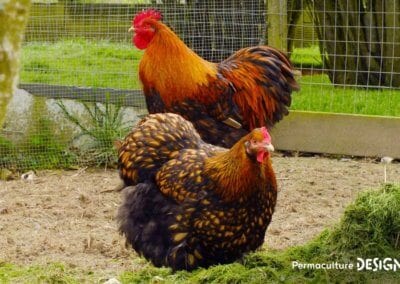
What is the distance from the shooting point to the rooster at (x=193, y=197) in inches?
150

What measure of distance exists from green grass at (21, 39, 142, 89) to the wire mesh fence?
1cm

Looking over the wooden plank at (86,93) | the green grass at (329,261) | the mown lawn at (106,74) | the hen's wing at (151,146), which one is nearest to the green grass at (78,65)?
the mown lawn at (106,74)

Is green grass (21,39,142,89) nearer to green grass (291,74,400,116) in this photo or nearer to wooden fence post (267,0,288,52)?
wooden fence post (267,0,288,52)

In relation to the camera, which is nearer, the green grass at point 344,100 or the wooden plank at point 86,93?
the wooden plank at point 86,93

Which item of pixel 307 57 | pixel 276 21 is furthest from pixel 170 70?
pixel 307 57

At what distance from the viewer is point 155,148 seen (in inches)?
168

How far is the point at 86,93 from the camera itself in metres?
7.34

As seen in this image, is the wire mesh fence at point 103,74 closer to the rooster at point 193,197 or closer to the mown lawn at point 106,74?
the mown lawn at point 106,74

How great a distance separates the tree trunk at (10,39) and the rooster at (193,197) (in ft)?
7.87

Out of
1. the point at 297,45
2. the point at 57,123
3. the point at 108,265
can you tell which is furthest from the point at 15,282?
the point at 297,45

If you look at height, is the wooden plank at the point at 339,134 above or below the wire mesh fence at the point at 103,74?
below

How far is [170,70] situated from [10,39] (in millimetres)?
4258

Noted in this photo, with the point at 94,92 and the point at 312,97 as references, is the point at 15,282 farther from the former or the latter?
the point at 312,97

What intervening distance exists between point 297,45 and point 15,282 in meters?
5.36
